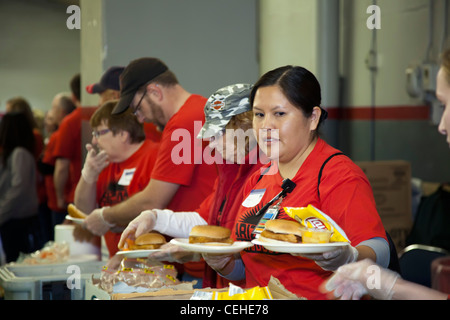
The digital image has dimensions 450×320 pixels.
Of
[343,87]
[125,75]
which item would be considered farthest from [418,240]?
[125,75]

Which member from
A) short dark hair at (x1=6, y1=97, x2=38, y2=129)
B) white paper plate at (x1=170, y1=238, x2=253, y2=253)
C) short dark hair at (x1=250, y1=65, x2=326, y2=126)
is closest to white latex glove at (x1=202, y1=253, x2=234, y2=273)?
white paper plate at (x1=170, y1=238, x2=253, y2=253)

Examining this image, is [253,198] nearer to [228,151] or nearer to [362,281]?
[228,151]

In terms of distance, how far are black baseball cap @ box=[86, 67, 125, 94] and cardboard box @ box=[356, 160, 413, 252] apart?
1718mm

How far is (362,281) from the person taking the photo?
1283mm

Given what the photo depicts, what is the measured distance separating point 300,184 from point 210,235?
1.05ft

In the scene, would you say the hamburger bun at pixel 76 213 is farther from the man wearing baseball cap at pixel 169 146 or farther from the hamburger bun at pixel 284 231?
the hamburger bun at pixel 284 231

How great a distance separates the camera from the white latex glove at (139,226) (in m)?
2.14

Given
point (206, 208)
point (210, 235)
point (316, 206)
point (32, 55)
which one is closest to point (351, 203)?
point (316, 206)

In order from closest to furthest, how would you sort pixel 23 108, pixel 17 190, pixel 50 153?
pixel 50 153 → pixel 17 190 → pixel 23 108

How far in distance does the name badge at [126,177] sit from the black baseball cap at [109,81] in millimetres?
373

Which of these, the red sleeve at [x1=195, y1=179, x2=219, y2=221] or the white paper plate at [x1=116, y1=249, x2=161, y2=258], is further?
the red sleeve at [x1=195, y1=179, x2=219, y2=221]

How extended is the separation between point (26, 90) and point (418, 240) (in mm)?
5736

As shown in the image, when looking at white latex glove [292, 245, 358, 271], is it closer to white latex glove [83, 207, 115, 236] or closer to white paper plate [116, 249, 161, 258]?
white paper plate [116, 249, 161, 258]

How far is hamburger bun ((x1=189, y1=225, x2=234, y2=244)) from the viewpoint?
174 centimetres
